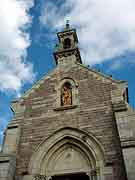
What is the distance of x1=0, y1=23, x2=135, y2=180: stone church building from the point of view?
1052cm

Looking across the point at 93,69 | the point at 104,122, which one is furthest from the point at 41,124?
the point at 93,69

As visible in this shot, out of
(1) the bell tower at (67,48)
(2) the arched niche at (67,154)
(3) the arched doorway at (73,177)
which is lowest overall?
(3) the arched doorway at (73,177)

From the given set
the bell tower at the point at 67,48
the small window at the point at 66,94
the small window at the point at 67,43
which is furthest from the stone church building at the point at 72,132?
the small window at the point at 67,43

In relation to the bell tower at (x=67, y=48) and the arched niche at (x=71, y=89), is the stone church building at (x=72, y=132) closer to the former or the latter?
the arched niche at (x=71, y=89)

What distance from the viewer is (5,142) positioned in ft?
39.9

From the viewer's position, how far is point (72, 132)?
11719mm

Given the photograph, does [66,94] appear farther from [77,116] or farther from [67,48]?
[67,48]

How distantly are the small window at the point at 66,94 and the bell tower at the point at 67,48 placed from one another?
5.73 ft

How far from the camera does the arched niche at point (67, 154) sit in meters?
10.9

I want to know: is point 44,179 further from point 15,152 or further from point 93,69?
point 93,69

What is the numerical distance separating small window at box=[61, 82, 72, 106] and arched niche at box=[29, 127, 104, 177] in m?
1.63

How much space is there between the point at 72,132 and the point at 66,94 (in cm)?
239

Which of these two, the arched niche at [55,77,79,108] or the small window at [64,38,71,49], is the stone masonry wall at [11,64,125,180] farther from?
the small window at [64,38,71,49]

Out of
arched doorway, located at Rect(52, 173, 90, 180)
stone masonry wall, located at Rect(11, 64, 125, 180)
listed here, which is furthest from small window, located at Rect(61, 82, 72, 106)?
arched doorway, located at Rect(52, 173, 90, 180)
